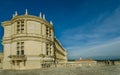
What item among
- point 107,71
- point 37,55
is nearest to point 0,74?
point 37,55

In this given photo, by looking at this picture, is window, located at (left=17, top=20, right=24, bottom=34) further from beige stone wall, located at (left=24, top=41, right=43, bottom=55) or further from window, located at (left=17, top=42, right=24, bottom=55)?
beige stone wall, located at (left=24, top=41, right=43, bottom=55)

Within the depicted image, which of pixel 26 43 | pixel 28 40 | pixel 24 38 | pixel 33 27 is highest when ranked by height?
pixel 33 27

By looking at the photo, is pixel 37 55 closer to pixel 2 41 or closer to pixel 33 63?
pixel 33 63

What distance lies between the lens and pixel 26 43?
2739cm

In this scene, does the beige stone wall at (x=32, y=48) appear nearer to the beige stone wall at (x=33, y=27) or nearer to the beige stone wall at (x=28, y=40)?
the beige stone wall at (x=28, y=40)

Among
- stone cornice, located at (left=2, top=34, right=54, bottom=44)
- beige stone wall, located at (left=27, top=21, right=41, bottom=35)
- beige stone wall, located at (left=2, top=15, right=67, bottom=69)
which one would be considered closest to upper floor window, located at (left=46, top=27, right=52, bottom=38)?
beige stone wall, located at (left=2, top=15, right=67, bottom=69)

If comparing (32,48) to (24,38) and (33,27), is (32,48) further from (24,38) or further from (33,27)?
(33,27)

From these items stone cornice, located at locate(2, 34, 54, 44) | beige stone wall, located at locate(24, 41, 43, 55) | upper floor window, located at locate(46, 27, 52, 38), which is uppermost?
upper floor window, located at locate(46, 27, 52, 38)

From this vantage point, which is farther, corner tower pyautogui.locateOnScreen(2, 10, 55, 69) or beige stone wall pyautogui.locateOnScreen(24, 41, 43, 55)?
beige stone wall pyautogui.locateOnScreen(24, 41, 43, 55)

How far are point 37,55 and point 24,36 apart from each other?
4490mm

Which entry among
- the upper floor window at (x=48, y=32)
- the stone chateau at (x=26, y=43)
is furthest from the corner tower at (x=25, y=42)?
the upper floor window at (x=48, y=32)

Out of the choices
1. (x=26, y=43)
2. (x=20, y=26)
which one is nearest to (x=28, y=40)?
(x=26, y=43)

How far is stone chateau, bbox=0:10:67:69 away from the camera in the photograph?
27.1 m

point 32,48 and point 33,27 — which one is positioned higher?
point 33,27
